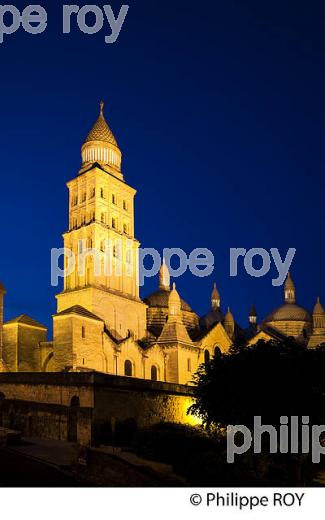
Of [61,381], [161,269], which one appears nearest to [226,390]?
[61,381]

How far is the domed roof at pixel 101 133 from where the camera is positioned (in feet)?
198

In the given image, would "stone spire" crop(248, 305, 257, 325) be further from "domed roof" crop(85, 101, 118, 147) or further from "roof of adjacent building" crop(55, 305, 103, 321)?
"roof of adjacent building" crop(55, 305, 103, 321)

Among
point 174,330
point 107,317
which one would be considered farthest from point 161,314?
point 107,317

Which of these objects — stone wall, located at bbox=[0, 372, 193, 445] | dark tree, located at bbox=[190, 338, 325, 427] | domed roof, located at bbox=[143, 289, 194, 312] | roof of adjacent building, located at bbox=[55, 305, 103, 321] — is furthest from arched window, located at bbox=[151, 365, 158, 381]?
dark tree, located at bbox=[190, 338, 325, 427]

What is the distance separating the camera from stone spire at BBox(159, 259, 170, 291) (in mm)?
67438

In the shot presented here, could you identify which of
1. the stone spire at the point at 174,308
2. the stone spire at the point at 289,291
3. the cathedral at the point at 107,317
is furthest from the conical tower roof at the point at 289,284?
the stone spire at the point at 174,308

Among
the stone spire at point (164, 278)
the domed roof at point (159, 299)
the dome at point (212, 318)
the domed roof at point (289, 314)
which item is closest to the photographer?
the domed roof at point (159, 299)

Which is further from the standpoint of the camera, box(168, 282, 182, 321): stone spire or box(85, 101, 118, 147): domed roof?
box(85, 101, 118, 147): domed roof

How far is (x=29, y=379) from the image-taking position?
33125mm

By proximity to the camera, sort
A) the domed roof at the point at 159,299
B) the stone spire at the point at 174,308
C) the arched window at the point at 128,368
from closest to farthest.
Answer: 1. the arched window at the point at 128,368
2. the stone spire at the point at 174,308
3. the domed roof at the point at 159,299

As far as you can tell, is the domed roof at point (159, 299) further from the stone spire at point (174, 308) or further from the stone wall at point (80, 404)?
the stone wall at point (80, 404)

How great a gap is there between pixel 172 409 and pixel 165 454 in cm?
1130

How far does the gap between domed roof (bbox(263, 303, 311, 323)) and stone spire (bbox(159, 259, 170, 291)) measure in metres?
14.1

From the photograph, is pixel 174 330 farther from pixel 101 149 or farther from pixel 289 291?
pixel 289 291
